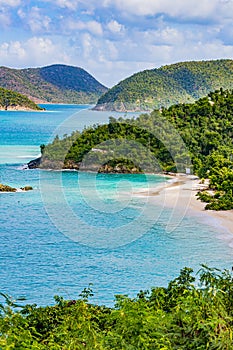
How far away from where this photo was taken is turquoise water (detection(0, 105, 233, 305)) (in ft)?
44.3

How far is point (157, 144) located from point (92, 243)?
68.6 feet

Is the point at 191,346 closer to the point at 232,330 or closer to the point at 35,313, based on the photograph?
the point at 232,330

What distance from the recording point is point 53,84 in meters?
177

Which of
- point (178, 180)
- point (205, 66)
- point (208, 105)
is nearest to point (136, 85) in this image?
point (205, 66)

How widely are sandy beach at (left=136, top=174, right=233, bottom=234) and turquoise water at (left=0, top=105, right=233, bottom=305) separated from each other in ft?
2.07

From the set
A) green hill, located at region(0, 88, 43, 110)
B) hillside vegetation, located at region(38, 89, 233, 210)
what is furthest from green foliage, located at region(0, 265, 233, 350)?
green hill, located at region(0, 88, 43, 110)

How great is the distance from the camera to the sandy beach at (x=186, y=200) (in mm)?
20984

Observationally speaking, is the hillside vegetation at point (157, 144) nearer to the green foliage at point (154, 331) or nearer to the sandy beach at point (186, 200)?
the sandy beach at point (186, 200)

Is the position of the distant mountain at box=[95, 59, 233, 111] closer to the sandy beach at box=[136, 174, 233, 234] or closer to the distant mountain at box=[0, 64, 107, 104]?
the sandy beach at box=[136, 174, 233, 234]

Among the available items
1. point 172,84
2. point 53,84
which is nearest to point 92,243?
point 172,84

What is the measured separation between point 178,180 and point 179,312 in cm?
2675

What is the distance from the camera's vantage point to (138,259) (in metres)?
15.8

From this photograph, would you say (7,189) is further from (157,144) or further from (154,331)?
(154,331)

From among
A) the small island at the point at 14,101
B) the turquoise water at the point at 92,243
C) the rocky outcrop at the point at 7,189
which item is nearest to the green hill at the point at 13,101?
the small island at the point at 14,101
